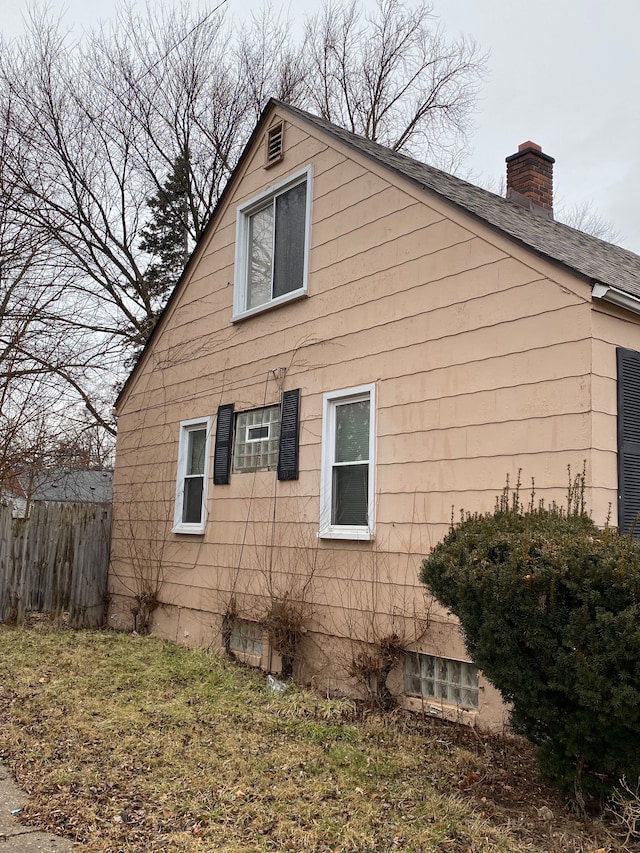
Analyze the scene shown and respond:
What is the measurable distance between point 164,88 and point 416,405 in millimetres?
16733

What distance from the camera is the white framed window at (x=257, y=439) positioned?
9008 millimetres

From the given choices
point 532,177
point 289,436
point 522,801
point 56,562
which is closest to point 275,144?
point 532,177

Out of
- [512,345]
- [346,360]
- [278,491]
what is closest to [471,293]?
[512,345]

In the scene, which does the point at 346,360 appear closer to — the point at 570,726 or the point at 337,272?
the point at 337,272

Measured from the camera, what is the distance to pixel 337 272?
8344mm

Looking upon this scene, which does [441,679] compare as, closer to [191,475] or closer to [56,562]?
[191,475]

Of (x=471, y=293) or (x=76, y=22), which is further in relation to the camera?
(x=76, y=22)

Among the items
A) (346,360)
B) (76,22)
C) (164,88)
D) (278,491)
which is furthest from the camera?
(164,88)

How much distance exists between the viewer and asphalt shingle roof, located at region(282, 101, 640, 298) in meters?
6.31

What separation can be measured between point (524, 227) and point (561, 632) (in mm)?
4647

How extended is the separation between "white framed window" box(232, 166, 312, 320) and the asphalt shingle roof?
3.00 feet

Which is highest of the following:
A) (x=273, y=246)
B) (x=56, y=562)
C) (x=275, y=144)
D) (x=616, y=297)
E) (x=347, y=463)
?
(x=275, y=144)

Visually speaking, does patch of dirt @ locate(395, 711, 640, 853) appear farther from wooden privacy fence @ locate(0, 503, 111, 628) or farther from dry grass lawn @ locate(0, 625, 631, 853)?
wooden privacy fence @ locate(0, 503, 111, 628)

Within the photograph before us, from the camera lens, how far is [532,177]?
35.3ft
